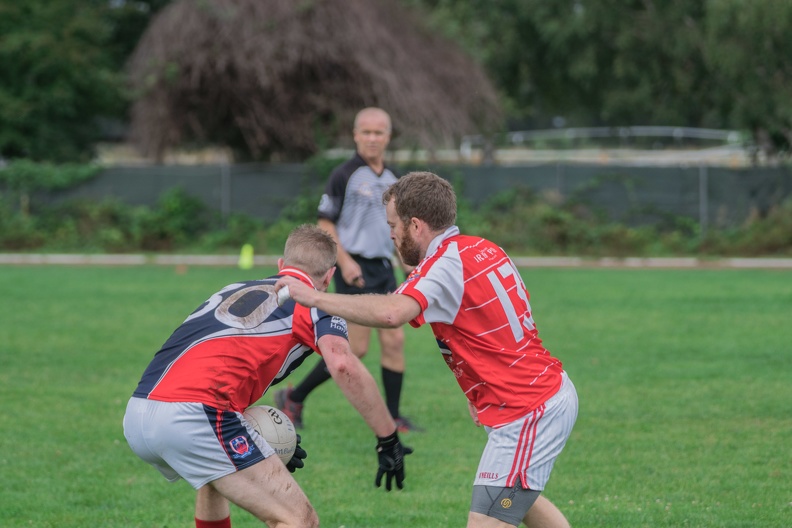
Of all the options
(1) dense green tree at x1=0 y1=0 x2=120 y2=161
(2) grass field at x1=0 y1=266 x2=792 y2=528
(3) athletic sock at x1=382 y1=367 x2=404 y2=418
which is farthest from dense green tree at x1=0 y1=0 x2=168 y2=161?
(3) athletic sock at x1=382 y1=367 x2=404 y2=418

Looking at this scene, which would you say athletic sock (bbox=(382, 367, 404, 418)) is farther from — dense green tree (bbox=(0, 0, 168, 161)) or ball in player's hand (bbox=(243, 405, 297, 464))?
dense green tree (bbox=(0, 0, 168, 161))

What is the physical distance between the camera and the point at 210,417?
413 cm

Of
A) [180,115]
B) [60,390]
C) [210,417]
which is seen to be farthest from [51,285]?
[210,417]

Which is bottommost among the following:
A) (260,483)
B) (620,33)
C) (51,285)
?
(51,285)

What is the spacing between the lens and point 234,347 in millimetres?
4230

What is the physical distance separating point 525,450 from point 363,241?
12.8ft

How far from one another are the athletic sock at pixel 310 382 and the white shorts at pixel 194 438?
11.2 feet

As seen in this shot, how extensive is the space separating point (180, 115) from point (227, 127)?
62.0 inches

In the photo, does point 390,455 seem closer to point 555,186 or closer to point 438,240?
point 438,240

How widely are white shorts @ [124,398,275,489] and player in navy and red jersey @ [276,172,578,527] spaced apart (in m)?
0.62

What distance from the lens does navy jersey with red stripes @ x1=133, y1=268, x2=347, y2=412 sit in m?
4.18

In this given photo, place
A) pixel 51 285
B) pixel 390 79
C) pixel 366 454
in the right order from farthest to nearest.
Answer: pixel 390 79
pixel 51 285
pixel 366 454

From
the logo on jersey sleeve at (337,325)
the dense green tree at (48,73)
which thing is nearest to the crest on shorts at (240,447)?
the logo on jersey sleeve at (337,325)

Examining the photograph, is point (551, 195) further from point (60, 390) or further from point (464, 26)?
point (60, 390)
